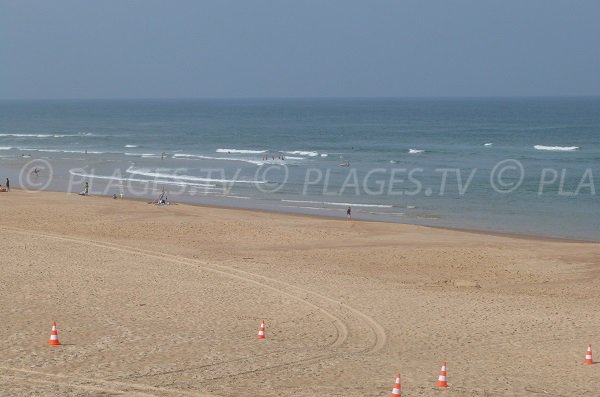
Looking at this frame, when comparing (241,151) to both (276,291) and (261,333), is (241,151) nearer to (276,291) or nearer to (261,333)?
(276,291)

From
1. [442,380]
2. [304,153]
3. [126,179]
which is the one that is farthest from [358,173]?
[442,380]

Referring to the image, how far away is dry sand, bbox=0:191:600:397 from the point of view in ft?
45.2

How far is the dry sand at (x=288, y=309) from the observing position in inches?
542

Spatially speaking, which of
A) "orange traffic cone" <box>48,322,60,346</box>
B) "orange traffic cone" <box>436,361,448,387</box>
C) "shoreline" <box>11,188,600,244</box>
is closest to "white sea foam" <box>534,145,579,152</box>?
"shoreline" <box>11,188,600,244</box>

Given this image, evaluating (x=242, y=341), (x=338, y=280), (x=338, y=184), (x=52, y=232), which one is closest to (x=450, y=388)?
(x=242, y=341)

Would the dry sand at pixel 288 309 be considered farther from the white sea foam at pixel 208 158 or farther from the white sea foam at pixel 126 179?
the white sea foam at pixel 208 158

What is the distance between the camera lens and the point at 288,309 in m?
19.9

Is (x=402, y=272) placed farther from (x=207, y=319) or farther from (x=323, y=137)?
(x=323, y=137)

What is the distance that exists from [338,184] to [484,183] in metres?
9.00

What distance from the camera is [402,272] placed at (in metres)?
26.5

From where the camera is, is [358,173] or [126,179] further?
[358,173]

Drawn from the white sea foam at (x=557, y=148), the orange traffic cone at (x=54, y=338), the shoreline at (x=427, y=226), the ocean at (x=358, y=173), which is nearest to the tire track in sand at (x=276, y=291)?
the orange traffic cone at (x=54, y=338)

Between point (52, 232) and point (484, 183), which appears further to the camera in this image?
point (484, 183)

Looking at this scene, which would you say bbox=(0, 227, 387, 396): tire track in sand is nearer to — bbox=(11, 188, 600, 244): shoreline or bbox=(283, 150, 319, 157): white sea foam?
bbox=(11, 188, 600, 244): shoreline
